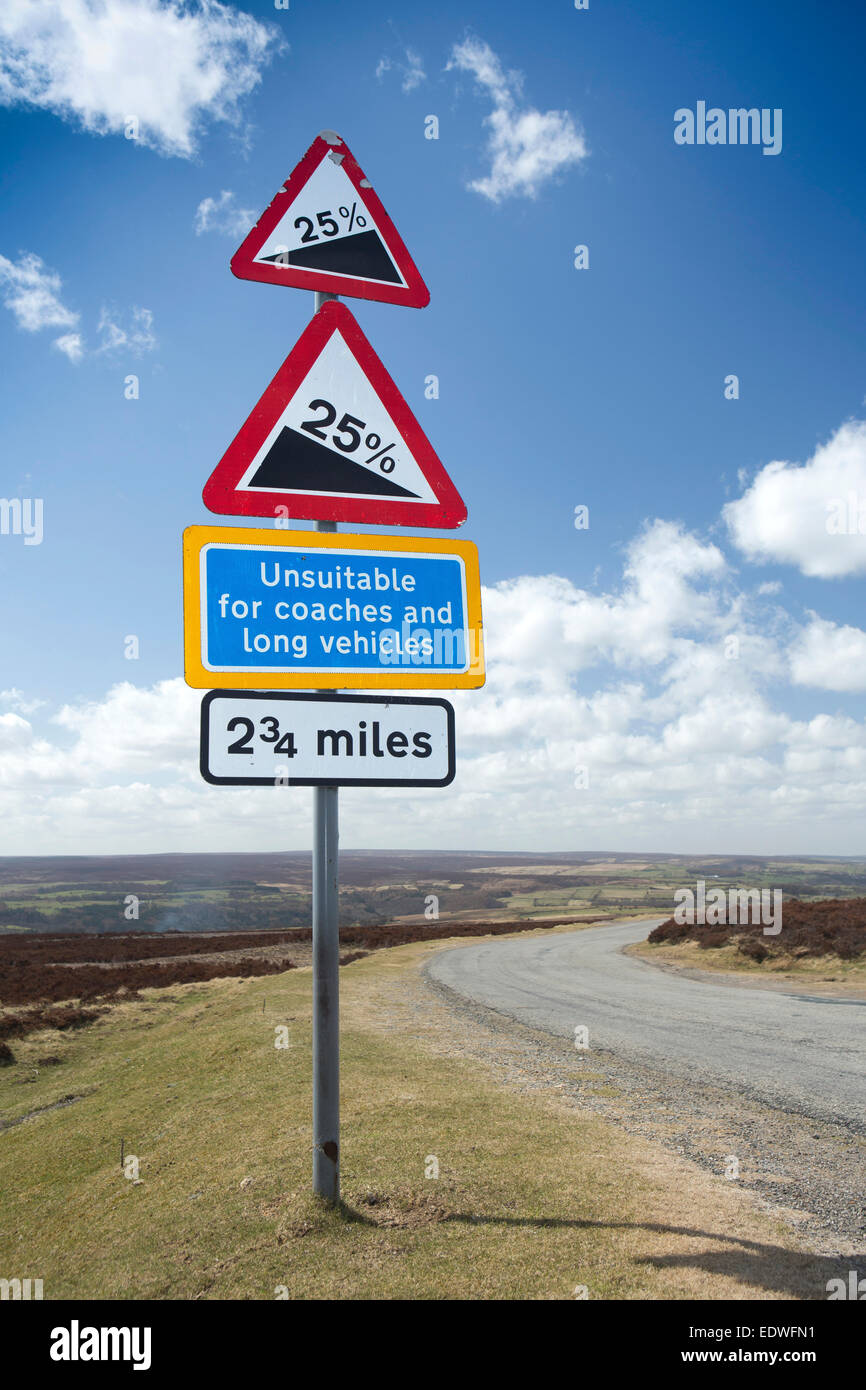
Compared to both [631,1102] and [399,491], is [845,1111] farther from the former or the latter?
[399,491]

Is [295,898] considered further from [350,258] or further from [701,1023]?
[350,258]

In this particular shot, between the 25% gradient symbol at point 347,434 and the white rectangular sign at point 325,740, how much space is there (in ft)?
3.67

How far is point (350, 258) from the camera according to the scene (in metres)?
3.43

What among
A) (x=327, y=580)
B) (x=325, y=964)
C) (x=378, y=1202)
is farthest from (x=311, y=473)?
(x=378, y=1202)

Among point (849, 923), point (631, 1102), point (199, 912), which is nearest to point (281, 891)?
point (199, 912)

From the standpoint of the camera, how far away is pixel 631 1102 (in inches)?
282

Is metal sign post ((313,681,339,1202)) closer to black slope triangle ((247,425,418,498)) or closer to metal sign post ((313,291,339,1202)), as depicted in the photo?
metal sign post ((313,291,339,1202))

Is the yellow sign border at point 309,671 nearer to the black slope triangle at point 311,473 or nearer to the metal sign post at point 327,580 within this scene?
the metal sign post at point 327,580

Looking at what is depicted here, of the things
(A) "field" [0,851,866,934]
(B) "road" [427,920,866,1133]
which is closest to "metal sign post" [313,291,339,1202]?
(B) "road" [427,920,866,1133]

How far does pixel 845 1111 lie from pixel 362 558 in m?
7.52

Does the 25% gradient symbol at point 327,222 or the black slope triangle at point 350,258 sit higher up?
the 25% gradient symbol at point 327,222

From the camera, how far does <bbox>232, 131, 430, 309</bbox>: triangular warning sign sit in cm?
331

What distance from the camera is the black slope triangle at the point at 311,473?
123 inches

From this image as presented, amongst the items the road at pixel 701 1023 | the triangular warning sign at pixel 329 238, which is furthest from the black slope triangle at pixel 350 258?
the road at pixel 701 1023
